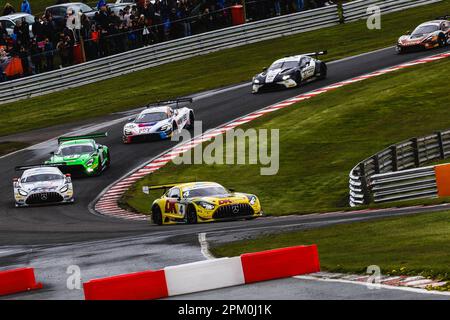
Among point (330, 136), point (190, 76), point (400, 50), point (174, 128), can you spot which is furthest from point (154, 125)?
point (400, 50)

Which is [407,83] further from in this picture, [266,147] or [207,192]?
[207,192]

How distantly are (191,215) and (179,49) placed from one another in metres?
26.9

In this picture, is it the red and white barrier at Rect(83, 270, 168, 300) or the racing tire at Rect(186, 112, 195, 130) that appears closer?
the red and white barrier at Rect(83, 270, 168, 300)

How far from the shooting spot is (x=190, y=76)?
4972 cm

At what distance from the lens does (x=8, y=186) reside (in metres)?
35.4

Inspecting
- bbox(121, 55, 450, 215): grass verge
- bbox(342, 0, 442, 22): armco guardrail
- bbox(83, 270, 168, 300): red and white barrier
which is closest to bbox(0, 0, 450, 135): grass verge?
bbox(342, 0, 442, 22): armco guardrail

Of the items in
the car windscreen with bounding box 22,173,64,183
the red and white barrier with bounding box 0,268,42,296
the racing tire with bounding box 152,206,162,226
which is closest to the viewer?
the red and white barrier with bounding box 0,268,42,296

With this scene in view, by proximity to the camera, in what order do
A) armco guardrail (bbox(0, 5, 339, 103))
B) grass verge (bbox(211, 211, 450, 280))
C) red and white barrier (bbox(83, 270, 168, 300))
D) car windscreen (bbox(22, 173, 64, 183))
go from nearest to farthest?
red and white barrier (bbox(83, 270, 168, 300)) → grass verge (bbox(211, 211, 450, 280)) → car windscreen (bbox(22, 173, 64, 183)) → armco guardrail (bbox(0, 5, 339, 103))

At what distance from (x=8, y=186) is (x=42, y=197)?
131 inches

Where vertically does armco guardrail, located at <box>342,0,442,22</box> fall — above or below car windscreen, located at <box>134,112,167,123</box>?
above

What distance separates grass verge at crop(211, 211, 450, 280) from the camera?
47.7 ft

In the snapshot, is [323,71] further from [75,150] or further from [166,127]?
[75,150]

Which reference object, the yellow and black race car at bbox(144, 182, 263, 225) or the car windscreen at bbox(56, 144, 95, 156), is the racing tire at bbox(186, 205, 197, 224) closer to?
the yellow and black race car at bbox(144, 182, 263, 225)

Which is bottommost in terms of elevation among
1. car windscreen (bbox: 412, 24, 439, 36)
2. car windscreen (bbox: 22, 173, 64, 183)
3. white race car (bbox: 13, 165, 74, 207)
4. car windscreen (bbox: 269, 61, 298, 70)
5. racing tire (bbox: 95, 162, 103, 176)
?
racing tire (bbox: 95, 162, 103, 176)
